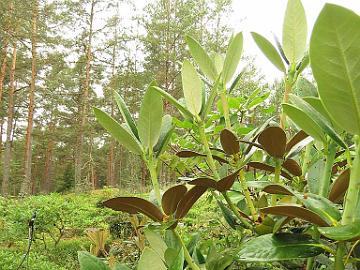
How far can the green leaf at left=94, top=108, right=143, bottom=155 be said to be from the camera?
0.55 m

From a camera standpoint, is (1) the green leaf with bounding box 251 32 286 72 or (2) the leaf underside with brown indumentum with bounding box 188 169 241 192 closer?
(2) the leaf underside with brown indumentum with bounding box 188 169 241 192

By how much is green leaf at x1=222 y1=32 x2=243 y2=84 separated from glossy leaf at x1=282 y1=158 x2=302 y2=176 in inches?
7.5

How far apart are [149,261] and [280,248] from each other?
19 cm

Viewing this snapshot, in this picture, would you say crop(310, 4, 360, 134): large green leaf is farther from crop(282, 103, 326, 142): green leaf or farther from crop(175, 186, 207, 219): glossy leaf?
crop(175, 186, 207, 219): glossy leaf

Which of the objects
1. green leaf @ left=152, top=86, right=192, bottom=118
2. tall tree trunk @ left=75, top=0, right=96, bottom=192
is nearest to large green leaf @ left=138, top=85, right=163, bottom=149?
green leaf @ left=152, top=86, right=192, bottom=118

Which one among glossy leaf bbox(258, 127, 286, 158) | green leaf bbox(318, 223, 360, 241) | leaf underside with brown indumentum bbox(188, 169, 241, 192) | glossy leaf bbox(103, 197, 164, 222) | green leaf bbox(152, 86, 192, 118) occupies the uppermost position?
green leaf bbox(152, 86, 192, 118)

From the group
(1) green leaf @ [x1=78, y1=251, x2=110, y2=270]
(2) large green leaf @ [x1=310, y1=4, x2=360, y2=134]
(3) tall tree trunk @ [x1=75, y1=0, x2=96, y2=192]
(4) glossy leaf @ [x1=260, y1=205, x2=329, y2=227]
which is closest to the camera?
(2) large green leaf @ [x1=310, y1=4, x2=360, y2=134]

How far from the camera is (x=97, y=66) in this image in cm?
2080

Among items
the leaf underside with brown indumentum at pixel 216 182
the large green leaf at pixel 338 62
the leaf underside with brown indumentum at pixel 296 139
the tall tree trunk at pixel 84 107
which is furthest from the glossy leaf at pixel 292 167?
the tall tree trunk at pixel 84 107

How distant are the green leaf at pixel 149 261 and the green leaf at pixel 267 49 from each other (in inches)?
15.2

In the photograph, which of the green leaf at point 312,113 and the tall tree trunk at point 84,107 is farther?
the tall tree trunk at point 84,107

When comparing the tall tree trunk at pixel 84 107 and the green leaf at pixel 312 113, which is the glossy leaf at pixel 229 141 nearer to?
the green leaf at pixel 312 113

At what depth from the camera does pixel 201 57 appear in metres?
0.69

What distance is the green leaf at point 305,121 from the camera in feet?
1.53
